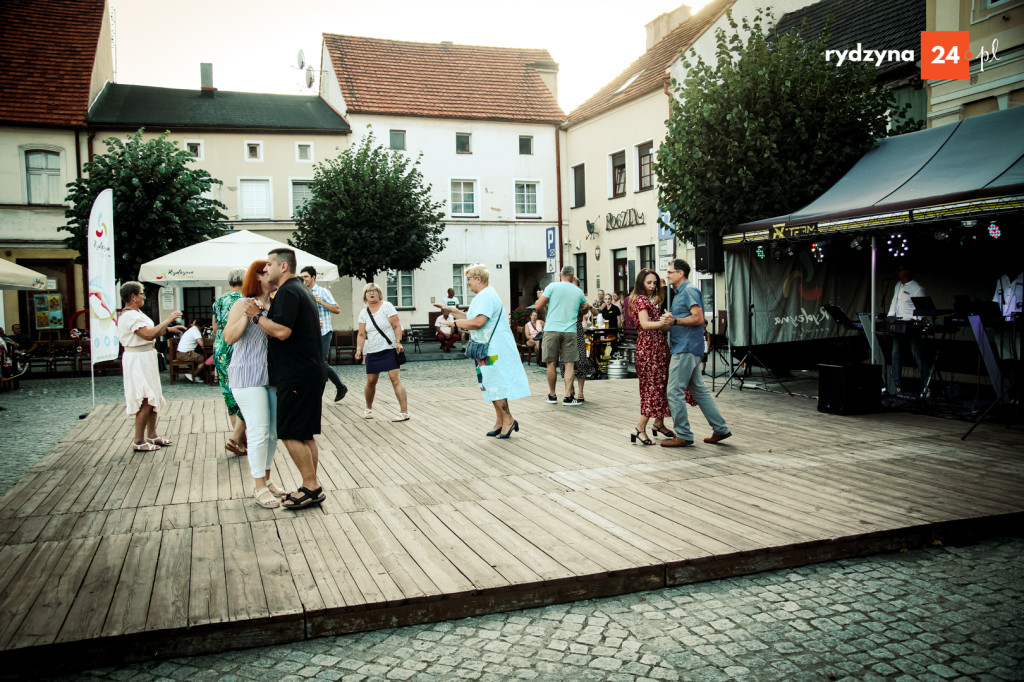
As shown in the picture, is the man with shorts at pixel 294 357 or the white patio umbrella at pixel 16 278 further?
the white patio umbrella at pixel 16 278

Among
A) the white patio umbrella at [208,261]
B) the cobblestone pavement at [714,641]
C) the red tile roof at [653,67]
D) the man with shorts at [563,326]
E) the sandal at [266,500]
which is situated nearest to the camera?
the cobblestone pavement at [714,641]

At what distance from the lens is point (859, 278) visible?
1309 cm

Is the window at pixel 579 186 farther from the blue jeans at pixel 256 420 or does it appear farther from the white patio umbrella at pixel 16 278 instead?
the blue jeans at pixel 256 420

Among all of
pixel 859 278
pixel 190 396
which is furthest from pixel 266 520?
pixel 859 278

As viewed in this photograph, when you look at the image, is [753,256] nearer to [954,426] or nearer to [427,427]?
[954,426]

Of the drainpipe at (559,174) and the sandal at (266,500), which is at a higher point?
the drainpipe at (559,174)

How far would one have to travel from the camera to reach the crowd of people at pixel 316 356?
5406mm

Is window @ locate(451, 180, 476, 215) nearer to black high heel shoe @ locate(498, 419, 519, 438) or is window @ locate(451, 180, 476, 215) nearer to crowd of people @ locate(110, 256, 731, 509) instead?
crowd of people @ locate(110, 256, 731, 509)

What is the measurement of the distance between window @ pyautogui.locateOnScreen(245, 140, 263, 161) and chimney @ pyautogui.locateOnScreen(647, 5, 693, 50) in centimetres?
1591

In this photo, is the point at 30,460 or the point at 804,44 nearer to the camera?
the point at 30,460

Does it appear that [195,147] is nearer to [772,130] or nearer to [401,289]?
[401,289]

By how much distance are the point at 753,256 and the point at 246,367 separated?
9.77 meters

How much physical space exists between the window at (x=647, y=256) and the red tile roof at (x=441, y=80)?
358 inches

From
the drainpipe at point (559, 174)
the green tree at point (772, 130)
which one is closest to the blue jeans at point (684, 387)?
the green tree at point (772, 130)
